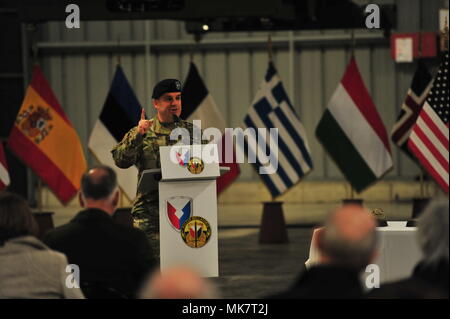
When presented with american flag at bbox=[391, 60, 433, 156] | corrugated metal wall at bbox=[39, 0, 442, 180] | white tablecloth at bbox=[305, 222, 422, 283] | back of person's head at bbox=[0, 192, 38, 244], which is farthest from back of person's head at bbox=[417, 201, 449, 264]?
corrugated metal wall at bbox=[39, 0, 442, 180]

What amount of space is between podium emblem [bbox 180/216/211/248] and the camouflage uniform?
0.22 meters

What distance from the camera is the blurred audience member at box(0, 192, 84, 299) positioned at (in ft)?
14.3

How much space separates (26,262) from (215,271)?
2.84m

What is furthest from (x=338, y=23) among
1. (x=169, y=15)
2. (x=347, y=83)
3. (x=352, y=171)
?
(x=169, y=15)

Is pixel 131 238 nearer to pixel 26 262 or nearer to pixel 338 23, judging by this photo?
pixel 26 262

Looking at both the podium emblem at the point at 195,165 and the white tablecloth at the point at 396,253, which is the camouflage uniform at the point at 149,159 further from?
the white tablecloth at the point at 396,253

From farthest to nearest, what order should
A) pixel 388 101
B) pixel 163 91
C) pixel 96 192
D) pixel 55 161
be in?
pixel 388 101 → pixel 55 161 → pixel 163 91 → pixel 96 192

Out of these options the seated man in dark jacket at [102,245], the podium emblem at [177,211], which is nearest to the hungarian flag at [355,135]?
the podium emblem at [177,211]

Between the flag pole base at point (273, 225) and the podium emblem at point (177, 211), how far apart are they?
6.14 m

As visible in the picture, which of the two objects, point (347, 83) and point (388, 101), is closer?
point (347, 83)

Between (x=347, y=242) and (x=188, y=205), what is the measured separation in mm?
3804

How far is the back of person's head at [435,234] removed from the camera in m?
3.58

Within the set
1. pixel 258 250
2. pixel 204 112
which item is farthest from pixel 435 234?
pixel 204 112

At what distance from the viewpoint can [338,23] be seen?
13609 mm
